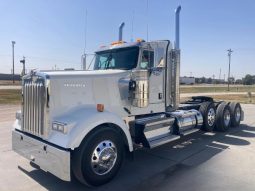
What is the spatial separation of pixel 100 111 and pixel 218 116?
5.85 metres

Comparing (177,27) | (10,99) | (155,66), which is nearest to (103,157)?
(155,66)

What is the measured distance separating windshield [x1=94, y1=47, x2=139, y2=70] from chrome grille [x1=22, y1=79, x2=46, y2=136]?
2.01m

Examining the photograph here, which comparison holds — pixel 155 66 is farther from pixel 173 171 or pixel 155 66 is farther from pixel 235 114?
pixel 235 114

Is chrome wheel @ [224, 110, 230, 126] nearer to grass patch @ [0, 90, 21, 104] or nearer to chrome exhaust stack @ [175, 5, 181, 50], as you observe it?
chrome exhaust stack @ [175, 5, 181, 50]

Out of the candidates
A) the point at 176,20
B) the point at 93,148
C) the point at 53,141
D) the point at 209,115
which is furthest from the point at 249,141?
the point at 53,141

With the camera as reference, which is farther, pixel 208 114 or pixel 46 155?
pixel 208 114

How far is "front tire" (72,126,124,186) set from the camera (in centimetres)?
419

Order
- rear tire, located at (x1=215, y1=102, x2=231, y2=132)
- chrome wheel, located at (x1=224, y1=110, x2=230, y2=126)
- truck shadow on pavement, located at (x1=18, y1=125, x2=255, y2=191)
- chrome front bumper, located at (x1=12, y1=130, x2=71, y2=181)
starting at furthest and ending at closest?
chrome wheel, located at (x1=224, y1=110, x2=230, y2=126) < rear tire, located at (x1=215, y1=102, x2=231, y2=132) < truck shadow on pavement, located at (x1=18, y1=125, x2=255, y2=191) < chrome front bumper, located at (x1=12, y1=130, x2=71, y2=181)

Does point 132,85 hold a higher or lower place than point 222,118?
higher

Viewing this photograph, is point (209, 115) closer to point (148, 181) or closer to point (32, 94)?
point (148, 181)

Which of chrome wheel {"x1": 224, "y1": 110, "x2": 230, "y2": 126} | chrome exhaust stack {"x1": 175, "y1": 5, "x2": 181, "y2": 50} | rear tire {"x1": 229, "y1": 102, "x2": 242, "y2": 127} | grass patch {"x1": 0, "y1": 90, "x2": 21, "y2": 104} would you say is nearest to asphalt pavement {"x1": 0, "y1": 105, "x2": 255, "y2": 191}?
chrome wheel {"x1": 224, "y1": 110, "x2": 230, "y2": 126}

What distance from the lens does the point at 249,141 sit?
25.7 ft

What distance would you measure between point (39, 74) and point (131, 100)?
6.49 ft

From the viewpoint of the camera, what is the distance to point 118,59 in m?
6.09
